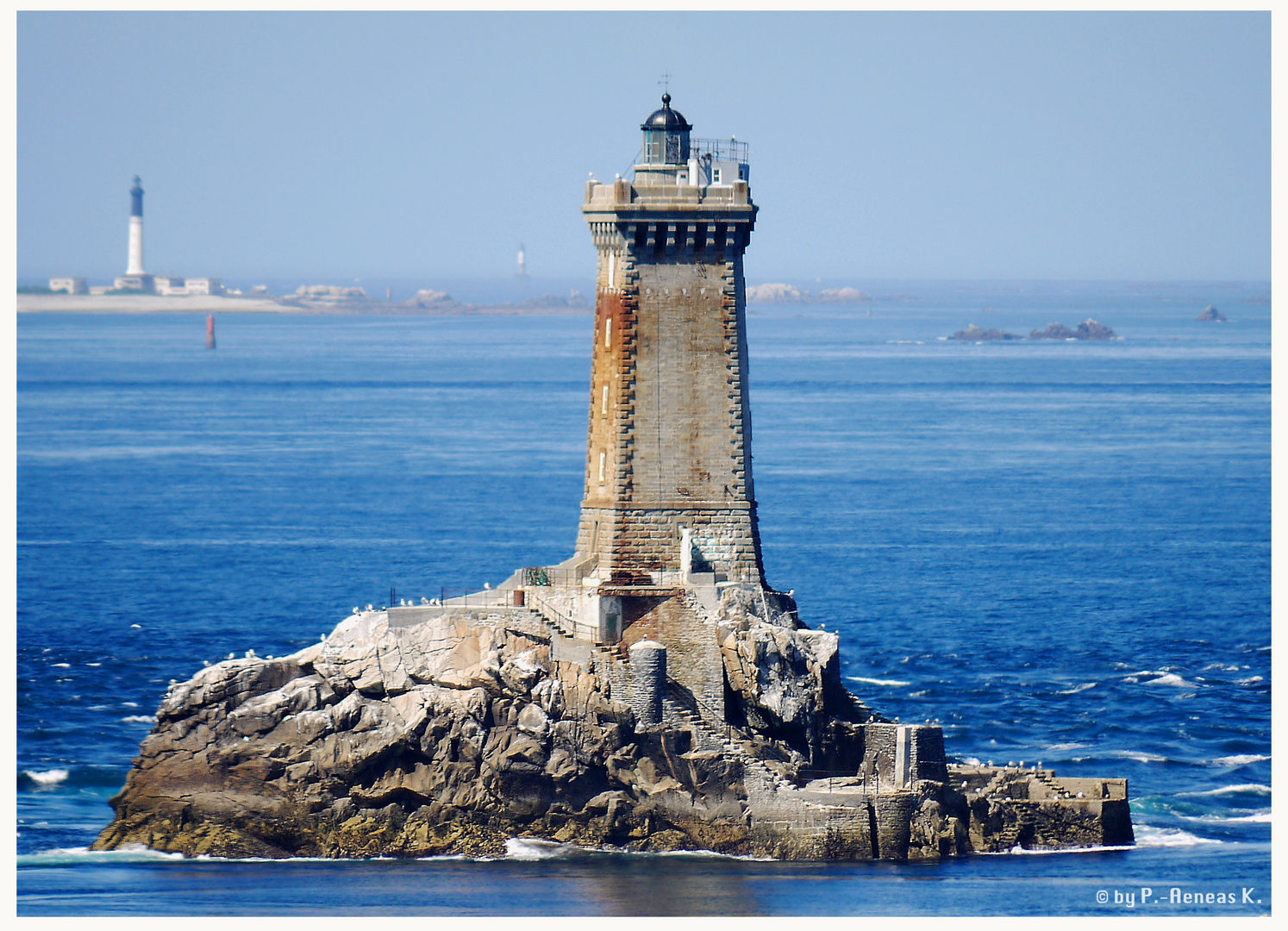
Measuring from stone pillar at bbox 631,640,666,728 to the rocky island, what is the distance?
79 millimetres

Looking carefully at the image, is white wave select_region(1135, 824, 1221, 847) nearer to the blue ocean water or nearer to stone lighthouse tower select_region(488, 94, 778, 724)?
the blue ocean water

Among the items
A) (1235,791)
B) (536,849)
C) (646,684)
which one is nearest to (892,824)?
(646,684)

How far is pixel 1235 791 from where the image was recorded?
92.1 m

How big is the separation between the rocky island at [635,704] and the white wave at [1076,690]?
87.1 ft

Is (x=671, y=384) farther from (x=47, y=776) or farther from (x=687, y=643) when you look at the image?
(x=47, y=776)

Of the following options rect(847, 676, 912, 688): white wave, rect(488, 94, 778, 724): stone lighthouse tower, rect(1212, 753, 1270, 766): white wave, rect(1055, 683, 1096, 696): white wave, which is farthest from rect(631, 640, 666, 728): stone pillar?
rect(1055, 683, 1096, 696): white wave

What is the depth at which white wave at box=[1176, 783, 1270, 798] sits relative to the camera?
9162 centimetres

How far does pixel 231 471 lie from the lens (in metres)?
199

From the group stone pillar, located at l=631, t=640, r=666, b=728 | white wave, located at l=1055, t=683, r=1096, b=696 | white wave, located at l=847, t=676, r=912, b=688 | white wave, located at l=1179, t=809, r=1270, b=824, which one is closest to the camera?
stone pillar, located at l=631, t=640, r=666, b=728

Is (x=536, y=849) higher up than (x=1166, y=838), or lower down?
higher up

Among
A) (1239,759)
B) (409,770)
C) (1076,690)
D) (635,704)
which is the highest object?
(635,704)

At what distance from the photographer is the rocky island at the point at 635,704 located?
79375 millimetres

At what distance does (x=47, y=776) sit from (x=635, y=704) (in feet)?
74.1

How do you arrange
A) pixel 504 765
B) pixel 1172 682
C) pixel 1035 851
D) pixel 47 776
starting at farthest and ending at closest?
pixel 1172 682 → pixel 47 776 → pixel 1035 851 → pixel 504 765
